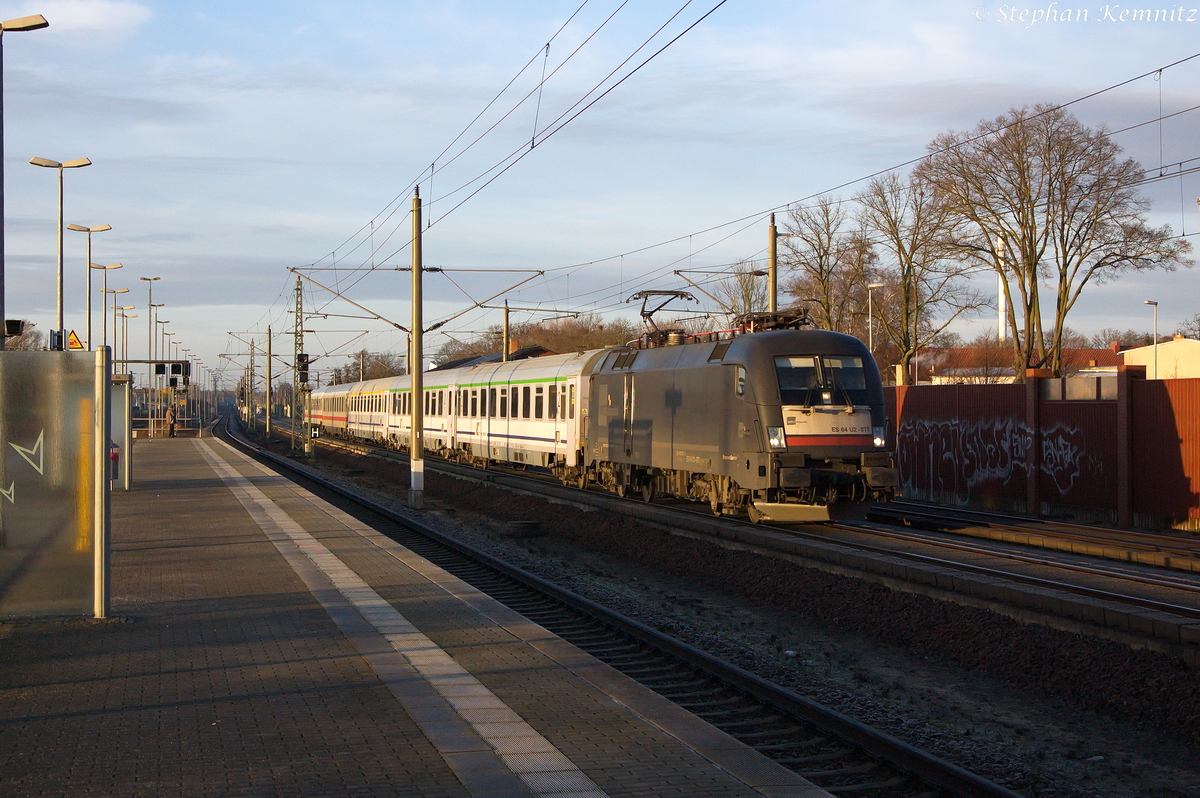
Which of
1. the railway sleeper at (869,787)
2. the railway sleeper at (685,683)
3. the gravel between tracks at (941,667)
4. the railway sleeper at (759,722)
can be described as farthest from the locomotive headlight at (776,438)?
the railway sleeper at (869,787)

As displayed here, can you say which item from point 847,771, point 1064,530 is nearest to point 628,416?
point 1064,530

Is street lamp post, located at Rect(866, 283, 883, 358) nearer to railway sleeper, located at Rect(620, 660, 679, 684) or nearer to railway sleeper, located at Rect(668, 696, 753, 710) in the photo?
railway sleeper, located at Rect(620, 660, 679, 684)

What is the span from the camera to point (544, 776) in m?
5.41

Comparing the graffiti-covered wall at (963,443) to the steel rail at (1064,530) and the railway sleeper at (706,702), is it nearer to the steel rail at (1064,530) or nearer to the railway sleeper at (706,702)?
the steel rail at (1064,530)

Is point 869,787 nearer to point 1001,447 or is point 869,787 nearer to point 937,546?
point 937,546

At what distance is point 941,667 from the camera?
9.38 meters

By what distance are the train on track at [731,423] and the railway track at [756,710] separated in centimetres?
498

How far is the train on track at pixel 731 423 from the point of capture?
1586 cm

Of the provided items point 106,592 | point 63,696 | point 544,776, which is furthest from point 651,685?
point 106,592

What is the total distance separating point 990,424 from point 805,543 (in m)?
9.96

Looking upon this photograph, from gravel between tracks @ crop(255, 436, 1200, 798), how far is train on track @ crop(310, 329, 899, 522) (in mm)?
1923

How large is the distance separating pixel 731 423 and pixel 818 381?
1.59 metres

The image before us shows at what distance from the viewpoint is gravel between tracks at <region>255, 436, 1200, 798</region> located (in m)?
6.71

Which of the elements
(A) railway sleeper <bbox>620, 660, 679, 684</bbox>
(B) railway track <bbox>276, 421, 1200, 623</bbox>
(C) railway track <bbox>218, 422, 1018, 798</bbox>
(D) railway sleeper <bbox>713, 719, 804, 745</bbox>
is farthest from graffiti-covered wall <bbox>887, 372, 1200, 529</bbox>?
(D) railway sleeper <bbox>713, 719, 804, 745</bbox>
